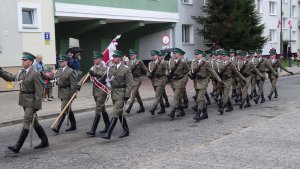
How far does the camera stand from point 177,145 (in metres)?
8.48

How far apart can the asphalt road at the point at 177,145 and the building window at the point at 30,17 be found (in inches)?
356

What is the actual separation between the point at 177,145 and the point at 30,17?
14.1m

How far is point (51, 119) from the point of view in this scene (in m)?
12.8

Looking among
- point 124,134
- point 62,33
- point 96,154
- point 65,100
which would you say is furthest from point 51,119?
point 62,33

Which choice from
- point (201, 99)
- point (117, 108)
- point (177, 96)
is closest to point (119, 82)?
point (117, 108)

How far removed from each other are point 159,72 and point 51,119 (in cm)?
352

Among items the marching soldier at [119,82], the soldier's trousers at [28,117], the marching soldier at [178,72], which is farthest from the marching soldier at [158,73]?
the soldier's trousers at [28,117]

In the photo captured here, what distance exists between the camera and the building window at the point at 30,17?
64.4 ft

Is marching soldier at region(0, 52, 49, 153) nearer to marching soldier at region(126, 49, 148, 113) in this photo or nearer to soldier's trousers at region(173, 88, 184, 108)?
soldier's trousers at region(173, 88, 184, 108)

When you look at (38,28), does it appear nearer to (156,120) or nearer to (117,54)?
(156,120)

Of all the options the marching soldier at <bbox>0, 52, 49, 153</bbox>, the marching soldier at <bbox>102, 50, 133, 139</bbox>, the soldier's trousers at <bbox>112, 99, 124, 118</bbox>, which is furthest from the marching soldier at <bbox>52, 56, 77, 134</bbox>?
the marching soldier at <bbox>0, 52, 49, 153</bbox>

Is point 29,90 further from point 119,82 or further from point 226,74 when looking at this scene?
point 226,74

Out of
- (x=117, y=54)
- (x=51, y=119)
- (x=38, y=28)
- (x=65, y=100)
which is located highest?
(x=38, y=28)

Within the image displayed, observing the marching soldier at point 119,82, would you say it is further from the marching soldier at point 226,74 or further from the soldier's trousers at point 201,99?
the marching soldier at point 226,74
